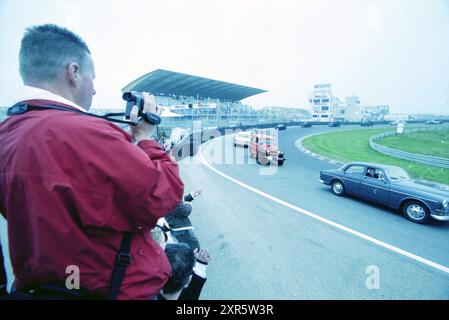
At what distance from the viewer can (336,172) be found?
27.1 feet

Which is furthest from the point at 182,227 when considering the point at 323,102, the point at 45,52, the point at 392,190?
the point at 323,102

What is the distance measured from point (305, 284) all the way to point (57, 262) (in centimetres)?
343

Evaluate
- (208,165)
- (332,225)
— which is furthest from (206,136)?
(332,225)

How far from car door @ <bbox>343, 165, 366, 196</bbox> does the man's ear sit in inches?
326

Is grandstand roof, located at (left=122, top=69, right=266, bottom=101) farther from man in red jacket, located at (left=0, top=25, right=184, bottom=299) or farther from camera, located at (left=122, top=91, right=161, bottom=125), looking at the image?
man in red jacket, located at (left=0, top=25, right=184, bottom=299)

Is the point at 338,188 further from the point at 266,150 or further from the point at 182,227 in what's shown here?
the point at 182,227

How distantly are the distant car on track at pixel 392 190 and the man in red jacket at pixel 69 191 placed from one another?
7.31m

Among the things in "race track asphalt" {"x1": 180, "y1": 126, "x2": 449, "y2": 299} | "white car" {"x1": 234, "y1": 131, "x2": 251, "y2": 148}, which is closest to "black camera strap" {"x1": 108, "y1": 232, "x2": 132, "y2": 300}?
"race track asphalt" {"x1": 180, "y1": 126, "x2": 449, "y2": 299}

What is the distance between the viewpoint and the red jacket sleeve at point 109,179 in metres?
1.09

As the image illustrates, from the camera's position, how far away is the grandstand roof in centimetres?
4134

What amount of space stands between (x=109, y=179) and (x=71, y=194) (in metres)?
0.18

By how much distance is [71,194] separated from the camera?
107 cm

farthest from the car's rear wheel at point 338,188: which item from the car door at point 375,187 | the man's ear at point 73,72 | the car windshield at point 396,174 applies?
the man's ear at point 73,72

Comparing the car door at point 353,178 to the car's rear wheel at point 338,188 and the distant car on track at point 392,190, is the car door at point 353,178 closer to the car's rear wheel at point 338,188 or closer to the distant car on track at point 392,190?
the distant car on track at point 392,190
